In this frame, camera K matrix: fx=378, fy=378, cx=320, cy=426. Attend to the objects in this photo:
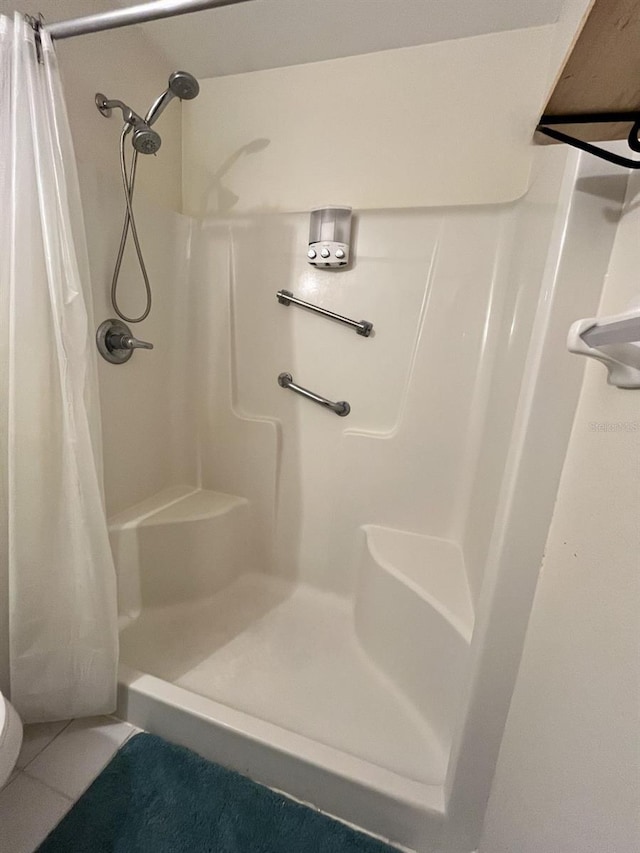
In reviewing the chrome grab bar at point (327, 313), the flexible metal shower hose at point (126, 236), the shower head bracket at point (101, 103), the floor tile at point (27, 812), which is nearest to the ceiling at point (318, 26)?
the shower head bracket at point (101, 103)

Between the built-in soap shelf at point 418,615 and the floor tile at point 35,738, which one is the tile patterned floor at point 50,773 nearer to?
the floor tile at point 35,738

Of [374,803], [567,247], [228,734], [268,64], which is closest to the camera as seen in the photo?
[567,247]

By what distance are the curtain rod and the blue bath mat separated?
1.75 meters

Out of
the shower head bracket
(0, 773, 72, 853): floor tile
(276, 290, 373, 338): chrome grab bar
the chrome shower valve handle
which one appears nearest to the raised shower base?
(0, 773, 72, 853): floor tile

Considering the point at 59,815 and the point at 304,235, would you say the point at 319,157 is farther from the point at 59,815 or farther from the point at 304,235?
the point at 59,815

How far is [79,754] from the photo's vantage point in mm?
1013

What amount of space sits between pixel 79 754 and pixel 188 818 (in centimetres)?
36

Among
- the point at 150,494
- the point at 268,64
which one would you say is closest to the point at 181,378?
the point at 150,494

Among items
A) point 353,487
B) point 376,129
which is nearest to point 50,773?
point 353,487

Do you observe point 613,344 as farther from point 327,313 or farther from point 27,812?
point 27,812

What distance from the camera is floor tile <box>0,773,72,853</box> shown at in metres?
0.84

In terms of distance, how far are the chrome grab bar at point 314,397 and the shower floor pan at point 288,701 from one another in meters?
0.56

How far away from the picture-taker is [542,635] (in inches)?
25.2

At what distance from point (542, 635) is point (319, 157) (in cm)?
166
